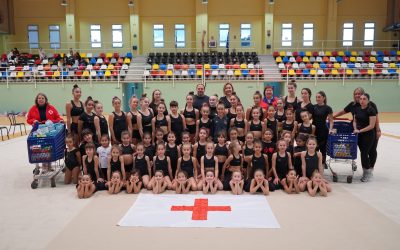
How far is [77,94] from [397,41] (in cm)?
2341

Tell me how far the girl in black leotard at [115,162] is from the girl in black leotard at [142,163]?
0.24 m

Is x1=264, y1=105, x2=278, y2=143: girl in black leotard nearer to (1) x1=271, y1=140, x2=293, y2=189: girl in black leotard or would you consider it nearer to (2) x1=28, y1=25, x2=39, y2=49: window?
(1) x1=271, y1=140, x2=293, y2=189: girl in black leotard

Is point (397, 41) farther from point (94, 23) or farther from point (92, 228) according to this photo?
point (92, 228)

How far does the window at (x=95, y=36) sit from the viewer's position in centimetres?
2392

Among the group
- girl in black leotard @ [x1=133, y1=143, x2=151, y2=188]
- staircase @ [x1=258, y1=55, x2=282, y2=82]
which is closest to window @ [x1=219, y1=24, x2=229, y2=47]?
staircase @ [x1=258, y1=55, x2=282, y2=82]

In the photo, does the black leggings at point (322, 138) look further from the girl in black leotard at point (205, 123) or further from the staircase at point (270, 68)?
the staircase at point (270, 68)

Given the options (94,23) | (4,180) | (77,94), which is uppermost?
(94,23)

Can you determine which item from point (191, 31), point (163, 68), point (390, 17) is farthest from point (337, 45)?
point (163, 68)

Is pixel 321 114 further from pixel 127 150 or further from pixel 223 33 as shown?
pixel 223 33

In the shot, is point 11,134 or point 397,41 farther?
point 397,41

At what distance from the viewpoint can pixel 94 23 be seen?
23828 millimetres

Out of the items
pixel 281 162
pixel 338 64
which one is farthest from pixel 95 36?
pixel 281 162

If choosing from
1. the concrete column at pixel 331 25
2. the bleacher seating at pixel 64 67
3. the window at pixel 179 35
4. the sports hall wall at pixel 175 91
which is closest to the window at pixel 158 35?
the window at pixel 179 35

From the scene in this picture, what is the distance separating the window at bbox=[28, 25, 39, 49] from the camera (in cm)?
2394
